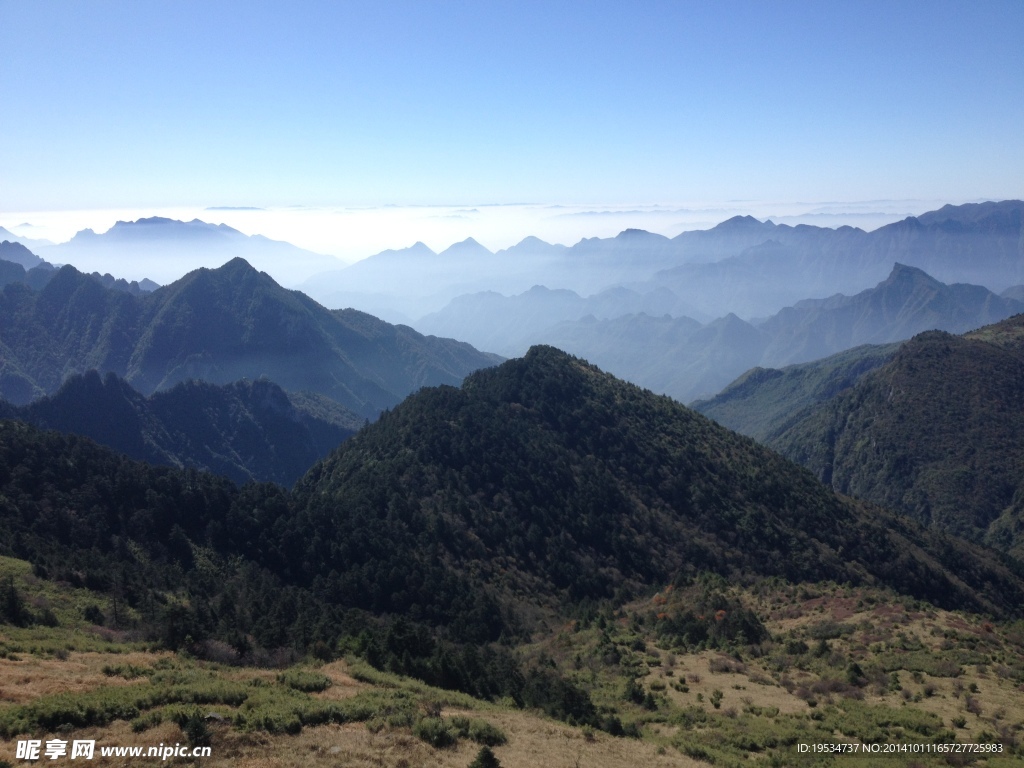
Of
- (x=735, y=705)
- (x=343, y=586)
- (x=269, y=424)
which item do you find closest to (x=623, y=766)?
(x=735, y=705)

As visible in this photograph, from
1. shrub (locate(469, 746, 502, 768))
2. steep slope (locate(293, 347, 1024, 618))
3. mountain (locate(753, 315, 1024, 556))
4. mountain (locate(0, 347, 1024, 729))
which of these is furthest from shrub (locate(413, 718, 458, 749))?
mountain (locate(753, 315, 1024, 556))

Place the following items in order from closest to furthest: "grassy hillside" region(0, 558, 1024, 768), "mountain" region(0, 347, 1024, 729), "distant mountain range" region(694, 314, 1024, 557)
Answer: "grassy hillside" region(0, 558, 1024, 768) < "mountain" region(0, 347, 1024, 729) < "distant mountain range" region(694, 314, 1024, 557)

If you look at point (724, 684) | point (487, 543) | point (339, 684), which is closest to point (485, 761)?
point (339, 684)

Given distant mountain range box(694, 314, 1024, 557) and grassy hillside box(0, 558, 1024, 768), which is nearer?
grassy hillside box(0, 558, 1024, 768)

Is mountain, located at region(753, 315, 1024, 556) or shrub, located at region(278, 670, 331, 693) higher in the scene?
shrub, located at region(278, 670, 331, 693)

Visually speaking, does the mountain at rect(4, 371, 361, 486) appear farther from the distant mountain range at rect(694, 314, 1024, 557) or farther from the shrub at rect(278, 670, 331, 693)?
the distant mountain range at rect(694, 314, 1024, 557)

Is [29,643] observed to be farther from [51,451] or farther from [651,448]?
[651,448]

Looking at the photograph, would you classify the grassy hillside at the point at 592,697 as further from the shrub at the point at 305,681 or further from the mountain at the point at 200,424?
the mountain at the point at 200,424
